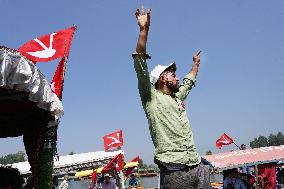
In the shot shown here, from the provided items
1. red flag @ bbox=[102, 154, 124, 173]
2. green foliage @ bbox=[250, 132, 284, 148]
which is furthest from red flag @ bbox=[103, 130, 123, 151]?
green foliage @ bbox=[250, 132, 284, 148]

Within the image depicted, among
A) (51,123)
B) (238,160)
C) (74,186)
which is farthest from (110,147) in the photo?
(51,123)

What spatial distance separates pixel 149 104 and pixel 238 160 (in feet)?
31.7

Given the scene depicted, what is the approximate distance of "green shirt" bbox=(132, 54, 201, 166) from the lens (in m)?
3.04

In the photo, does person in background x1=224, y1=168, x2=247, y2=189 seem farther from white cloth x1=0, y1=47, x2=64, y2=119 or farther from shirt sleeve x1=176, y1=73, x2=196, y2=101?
white cloth x1=0, y1=47, x2=64, y2=119

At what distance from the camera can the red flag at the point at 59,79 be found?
6055 mm

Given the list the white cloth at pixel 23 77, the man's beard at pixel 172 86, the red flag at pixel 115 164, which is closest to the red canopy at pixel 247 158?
the red flag at pixel 115 164

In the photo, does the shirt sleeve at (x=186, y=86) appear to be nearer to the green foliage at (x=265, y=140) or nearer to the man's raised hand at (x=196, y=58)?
the man's raised hand at (x=196, y=58)

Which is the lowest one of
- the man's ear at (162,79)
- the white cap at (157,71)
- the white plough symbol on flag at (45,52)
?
the man's ear at (162,79)

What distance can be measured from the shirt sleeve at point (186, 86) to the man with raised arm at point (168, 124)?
0.08 metres

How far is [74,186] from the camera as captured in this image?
21812 mm

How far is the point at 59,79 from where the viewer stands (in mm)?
6266

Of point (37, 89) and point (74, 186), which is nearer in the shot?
point (37, 89)

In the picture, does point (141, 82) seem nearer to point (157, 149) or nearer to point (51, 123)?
point (157, 149)

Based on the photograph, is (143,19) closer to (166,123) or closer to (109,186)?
(166,123)
